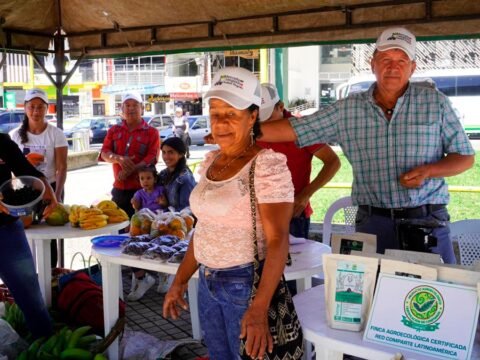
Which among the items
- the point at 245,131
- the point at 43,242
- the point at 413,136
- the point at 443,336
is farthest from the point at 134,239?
the point at 443,336

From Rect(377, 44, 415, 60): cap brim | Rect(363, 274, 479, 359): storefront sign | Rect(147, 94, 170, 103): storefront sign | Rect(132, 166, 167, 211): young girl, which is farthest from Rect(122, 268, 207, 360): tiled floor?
Result: Rect(147, 94, 170, 103): storefront sign

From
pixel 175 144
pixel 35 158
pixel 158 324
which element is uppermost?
pixel 175 144

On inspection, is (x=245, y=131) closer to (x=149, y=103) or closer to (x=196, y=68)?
(x=196, y=68)

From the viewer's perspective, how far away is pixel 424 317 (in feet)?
5.62

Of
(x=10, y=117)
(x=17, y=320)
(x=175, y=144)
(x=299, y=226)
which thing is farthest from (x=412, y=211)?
(x=10, y=117)

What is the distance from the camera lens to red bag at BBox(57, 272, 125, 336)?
12.9 ft

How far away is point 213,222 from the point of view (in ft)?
6.73

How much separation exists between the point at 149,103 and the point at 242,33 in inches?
1571

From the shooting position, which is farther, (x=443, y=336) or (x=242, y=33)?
(x=242, y=33)

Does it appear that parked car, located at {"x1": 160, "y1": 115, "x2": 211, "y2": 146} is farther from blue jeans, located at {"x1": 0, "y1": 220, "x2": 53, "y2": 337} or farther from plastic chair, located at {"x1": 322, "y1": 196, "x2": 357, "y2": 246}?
blue jeans, located at {"x1": 0, "y1": 220, "x2": 53, "y2": 337}

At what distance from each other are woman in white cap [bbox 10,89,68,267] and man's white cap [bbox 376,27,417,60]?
3.35 m

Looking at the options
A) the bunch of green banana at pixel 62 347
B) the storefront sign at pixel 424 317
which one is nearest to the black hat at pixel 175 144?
the bunch of green banana at pixel 62 347

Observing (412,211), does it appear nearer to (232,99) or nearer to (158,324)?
(232,99)

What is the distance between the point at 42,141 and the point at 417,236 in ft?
12.1
